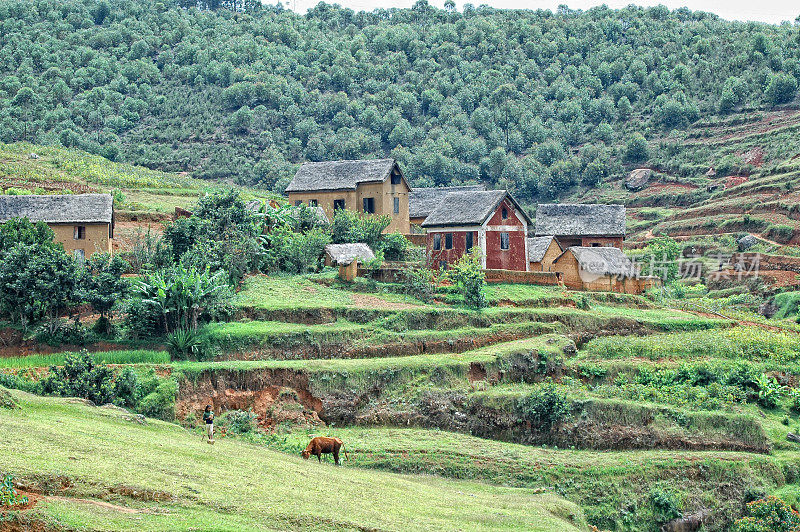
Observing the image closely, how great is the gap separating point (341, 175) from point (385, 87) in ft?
250

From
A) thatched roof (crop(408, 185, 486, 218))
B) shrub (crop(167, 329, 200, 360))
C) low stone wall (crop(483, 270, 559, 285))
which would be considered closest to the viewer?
shrub (crop(167, 329, 200, 360))

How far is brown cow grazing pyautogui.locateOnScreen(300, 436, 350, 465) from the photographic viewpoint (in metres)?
34.3

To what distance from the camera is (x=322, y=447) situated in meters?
34.4

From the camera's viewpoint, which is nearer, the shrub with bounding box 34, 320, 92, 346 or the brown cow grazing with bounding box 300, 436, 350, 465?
the brown cow grazing with bounding box 300, 436, 350, 465

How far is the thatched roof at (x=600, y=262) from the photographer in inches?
2520

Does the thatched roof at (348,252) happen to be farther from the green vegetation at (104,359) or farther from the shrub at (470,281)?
the green vegetation at (104,359)

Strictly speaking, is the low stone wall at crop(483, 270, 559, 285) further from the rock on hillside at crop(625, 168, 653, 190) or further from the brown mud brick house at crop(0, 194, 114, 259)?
the rock on hillside at crop(625, 168, 653, 190)

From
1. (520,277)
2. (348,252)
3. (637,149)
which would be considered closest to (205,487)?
(348,252)

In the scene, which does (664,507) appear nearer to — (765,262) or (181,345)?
(181,345)

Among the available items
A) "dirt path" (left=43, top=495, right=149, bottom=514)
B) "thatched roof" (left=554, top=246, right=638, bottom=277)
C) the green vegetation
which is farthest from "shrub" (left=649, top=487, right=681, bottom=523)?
"thatched roof" (left=554, top=246, right=638, bottom=277)

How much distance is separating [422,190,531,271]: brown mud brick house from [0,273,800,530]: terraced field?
5.69 m

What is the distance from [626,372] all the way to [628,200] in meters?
65.8

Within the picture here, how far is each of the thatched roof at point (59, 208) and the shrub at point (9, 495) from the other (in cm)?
4075

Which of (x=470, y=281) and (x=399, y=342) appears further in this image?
(x=470, y=281)
